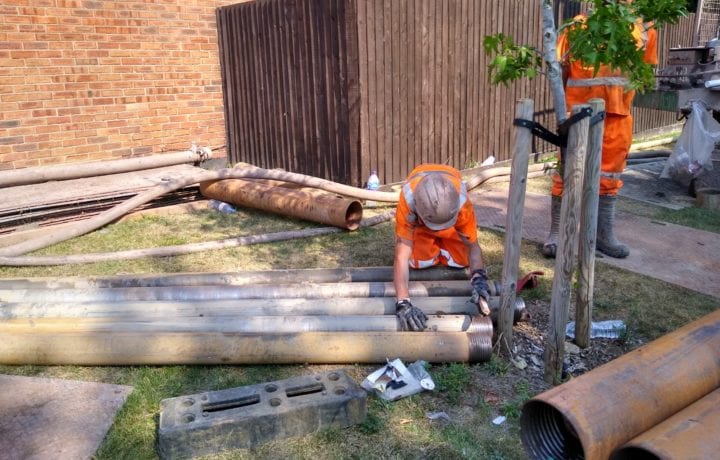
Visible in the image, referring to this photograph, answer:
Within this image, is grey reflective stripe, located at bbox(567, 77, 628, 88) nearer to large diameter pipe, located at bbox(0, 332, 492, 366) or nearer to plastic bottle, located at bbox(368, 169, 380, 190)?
large diameter pipe, located at bbox(0, 332, 492, 366)

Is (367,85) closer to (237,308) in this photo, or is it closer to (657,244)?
(657,244)

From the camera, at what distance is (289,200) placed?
20.5 feet

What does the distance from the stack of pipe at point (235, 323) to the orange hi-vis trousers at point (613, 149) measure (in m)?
1.67

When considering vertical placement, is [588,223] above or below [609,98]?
below

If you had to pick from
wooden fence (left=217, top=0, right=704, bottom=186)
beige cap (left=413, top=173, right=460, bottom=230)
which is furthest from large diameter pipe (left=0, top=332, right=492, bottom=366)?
wooden fence (left=217, top=0, right=704, bottom=186)

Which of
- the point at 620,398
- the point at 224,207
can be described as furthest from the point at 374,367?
the point at 224,207

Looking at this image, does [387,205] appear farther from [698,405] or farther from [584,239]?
[698,405]

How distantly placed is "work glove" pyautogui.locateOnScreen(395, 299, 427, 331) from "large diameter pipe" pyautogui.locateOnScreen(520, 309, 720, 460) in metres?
0.95

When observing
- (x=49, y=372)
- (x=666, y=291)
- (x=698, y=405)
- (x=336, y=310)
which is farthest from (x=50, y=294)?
(x=666, y=291)

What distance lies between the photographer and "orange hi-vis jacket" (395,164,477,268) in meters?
3.76

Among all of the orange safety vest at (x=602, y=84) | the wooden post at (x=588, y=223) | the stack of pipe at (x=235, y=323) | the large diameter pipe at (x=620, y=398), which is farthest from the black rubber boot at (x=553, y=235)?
the large diameter pipe at (x=620, y=398)

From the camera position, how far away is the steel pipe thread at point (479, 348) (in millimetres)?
3297

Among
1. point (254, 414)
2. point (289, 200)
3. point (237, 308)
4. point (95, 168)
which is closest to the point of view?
point (254, 414)

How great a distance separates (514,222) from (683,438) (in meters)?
1.39
